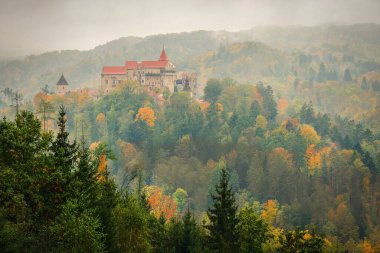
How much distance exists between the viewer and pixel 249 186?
136750 mm

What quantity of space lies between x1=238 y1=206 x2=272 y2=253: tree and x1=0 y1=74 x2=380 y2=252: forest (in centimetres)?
11

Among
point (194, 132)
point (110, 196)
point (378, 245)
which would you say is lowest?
point (378, 245)

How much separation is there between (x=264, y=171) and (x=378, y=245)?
39.6 metres

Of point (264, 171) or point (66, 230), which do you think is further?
point (264, 171)

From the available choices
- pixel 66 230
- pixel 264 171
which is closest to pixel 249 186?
pixel 264 171

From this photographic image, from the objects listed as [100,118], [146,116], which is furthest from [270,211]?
[100,118]

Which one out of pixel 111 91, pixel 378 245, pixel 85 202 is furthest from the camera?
pixel 111 91

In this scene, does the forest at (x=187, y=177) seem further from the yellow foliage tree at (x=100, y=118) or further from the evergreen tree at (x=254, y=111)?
the yellow foliage tree at (x=100, y=118)

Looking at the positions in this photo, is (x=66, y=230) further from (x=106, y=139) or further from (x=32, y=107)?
(x=32, y=107)

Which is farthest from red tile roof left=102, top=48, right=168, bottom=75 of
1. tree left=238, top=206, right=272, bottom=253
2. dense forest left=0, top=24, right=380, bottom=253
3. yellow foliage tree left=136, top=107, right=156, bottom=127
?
tree left=238, top=206, right=272, bottom=253

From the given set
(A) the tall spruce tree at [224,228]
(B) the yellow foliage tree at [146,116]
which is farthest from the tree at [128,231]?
(B) the yellow foliage tree at [146,116]

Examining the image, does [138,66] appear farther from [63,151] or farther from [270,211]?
[63,151]

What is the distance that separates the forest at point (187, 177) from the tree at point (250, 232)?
11 centimetres

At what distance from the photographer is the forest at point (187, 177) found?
113 feet
